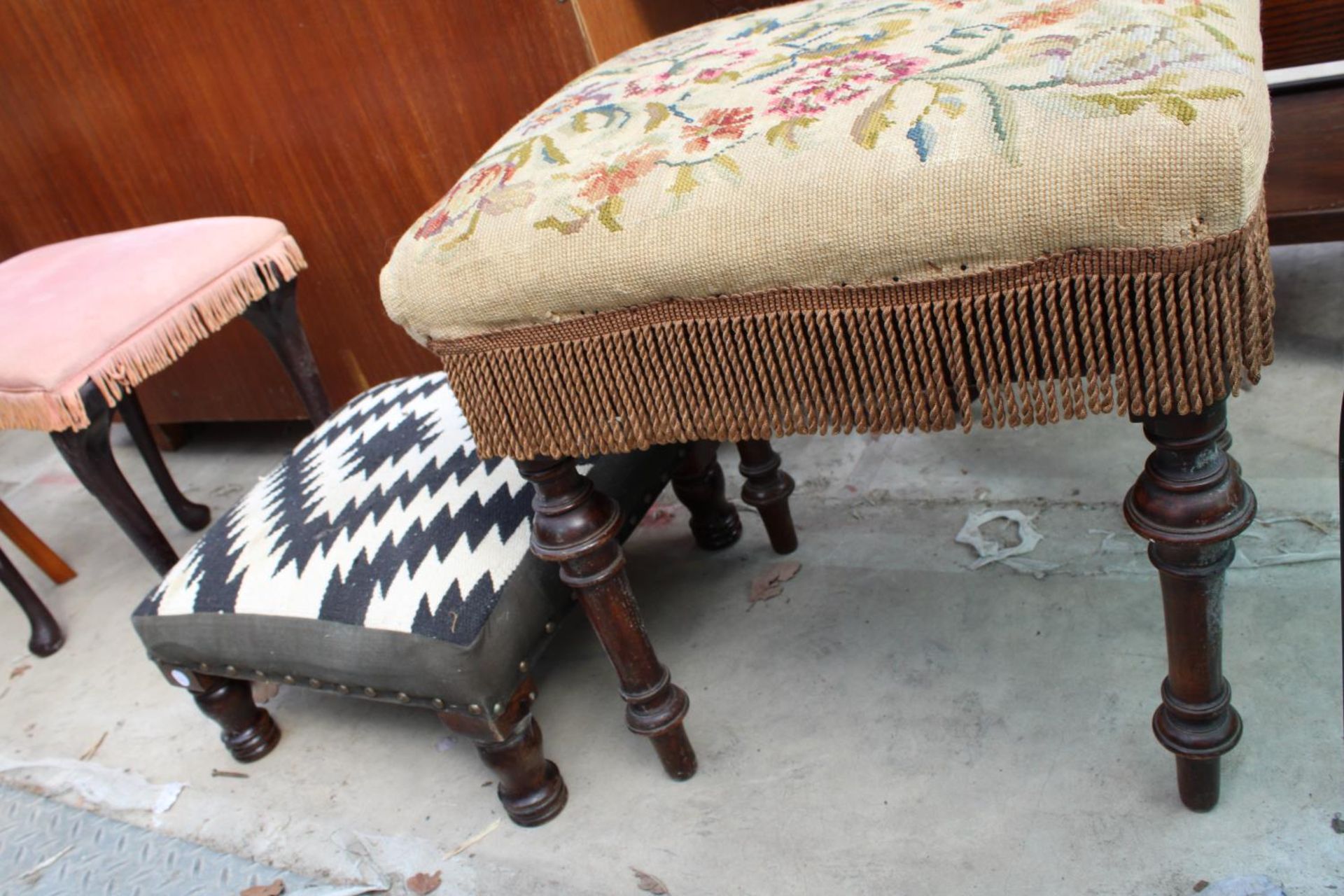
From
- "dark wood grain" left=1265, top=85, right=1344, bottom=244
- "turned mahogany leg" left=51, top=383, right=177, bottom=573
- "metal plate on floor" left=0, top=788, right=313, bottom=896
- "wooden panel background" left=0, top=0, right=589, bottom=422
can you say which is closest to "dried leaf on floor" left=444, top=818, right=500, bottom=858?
"metal plate on floor" left=0, top=788, right=313, bottom=896

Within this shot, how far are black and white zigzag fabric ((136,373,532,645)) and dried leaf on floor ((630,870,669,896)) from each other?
267mm

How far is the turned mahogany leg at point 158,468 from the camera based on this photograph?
1685mm

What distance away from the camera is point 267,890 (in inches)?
44.9

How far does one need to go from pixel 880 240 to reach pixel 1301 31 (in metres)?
0.96

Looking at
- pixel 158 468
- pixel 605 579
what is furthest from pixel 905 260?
pixel 158 468

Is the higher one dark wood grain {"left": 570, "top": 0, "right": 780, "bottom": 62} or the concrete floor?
dark wood grain {"left": 570, "top": 0, "right": 780, "bottom": 62}

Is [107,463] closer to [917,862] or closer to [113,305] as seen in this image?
[113,305]

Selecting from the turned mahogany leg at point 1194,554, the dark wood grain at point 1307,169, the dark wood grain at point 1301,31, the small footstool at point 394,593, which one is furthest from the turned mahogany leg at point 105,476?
the dark wood grain at point 1301,31

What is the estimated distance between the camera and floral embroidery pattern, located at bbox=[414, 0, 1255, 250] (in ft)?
2.27

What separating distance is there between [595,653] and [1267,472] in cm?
80

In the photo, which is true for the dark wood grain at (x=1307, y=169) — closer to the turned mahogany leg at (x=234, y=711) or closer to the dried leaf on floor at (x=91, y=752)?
the turned mahogany leg at (x=234, y=711)

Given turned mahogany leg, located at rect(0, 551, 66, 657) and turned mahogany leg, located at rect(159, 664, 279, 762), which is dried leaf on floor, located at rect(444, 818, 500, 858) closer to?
turned mahogany leg, located at rect(159, 664, 279, 762)

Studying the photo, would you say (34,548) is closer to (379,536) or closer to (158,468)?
(158,468)

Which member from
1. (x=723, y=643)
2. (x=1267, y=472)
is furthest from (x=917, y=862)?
(x=1267, y=472)
